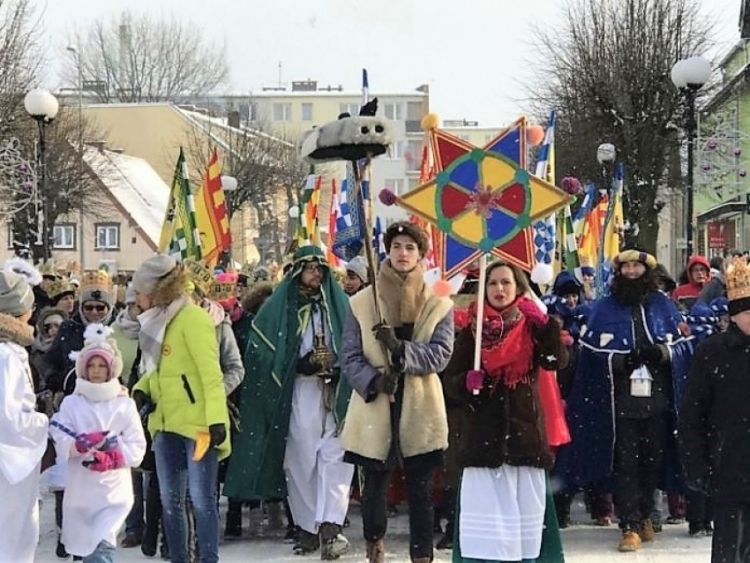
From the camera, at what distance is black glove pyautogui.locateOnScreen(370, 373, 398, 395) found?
5.71 metres

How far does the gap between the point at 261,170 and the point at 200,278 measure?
3769cm

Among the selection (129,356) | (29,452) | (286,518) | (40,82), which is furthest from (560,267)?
(40,82)

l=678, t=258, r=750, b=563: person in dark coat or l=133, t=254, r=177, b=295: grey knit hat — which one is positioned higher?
l=133, t=254, r=177, b=295: grey knit hat

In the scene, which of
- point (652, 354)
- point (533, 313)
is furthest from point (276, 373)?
point (652, 354)

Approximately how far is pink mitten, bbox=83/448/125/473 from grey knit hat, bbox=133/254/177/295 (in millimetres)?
857

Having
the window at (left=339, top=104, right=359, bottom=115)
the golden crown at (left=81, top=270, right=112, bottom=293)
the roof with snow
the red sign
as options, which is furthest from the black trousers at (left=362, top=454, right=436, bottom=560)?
the roof with snow

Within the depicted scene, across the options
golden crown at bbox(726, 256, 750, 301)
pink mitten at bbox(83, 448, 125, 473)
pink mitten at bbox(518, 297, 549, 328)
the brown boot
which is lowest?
the brown boot

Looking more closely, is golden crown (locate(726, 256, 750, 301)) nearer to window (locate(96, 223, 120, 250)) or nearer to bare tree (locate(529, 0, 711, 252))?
bare tree (locate(529, 0, 711, 252))

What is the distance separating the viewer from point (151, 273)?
571cm

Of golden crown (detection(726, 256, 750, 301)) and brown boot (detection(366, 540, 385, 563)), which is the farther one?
brown boot (detection(366, 540, 385, 563))

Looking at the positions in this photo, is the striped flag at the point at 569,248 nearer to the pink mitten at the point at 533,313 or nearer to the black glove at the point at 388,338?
the pink mitten at the point at 533,313

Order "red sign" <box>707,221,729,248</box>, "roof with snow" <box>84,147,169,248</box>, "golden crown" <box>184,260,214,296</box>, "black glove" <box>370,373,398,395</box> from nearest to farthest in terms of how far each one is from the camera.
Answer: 1. "black glove" <box>370,373,398,395</box>
2. "golden crown" <box>184,260,214,296</box>
3. "red sign" <box>707,221,729,248</box>
4. "roof with snow" <box>84,147,169,248</box>

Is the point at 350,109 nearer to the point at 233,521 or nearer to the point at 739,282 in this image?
the point at 233,521

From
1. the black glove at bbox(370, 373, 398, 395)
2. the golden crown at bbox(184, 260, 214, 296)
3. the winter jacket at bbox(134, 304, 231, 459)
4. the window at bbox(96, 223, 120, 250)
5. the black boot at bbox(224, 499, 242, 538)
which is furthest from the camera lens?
the window at bbox(96, 223, 120, 250)
